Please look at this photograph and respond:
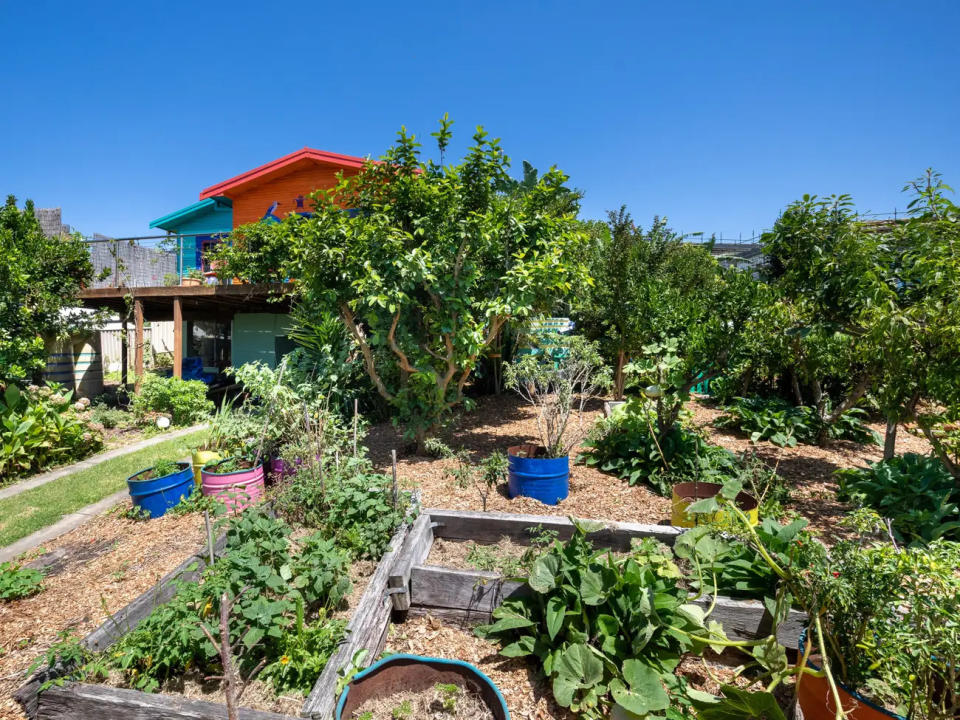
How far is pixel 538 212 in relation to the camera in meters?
5.70

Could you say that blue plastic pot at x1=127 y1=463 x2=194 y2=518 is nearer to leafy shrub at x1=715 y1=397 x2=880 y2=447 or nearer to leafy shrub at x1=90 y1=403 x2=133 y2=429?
leafy shrub at x1=90 y1=403 x2=133 y2=429

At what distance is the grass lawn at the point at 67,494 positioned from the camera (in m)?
4.59

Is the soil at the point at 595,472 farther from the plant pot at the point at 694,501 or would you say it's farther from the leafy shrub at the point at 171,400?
the leafy shrub at the point at 171,400

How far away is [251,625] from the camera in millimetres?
2281

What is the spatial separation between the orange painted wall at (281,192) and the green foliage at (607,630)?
12.1 meters

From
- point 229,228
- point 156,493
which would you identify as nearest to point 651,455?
point 156,493

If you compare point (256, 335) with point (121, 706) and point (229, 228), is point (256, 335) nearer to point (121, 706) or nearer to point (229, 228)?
point (229, 228)

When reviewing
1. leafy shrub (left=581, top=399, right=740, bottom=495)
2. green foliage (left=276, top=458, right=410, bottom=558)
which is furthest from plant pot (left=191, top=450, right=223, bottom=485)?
leafy shrub (left=581, top=399, right=740, bottom=495)

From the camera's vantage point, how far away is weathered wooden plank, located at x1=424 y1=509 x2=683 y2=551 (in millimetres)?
3221

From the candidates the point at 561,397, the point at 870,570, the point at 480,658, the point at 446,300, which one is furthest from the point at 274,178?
the point at 870,570

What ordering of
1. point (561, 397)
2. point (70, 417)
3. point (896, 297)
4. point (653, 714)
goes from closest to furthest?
point (653, 714), point (896, 297), point (561, 397), point (70, 417)

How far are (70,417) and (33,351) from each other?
1404 millimetres

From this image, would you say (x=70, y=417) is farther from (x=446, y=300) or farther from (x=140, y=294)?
(x=446, y=300)

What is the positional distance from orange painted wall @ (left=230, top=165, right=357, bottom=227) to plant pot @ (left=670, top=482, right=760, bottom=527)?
11.5 m
